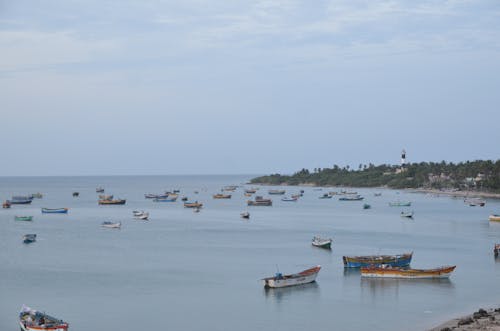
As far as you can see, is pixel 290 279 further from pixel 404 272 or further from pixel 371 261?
pixel 371 261

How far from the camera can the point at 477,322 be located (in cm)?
3136

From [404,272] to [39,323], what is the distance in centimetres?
2385

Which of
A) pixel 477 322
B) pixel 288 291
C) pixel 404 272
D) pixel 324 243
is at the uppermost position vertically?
pixel 324 243

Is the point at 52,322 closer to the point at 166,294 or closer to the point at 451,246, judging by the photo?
the point at 166,294

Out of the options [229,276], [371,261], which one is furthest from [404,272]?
[229,276]

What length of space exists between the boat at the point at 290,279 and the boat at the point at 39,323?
14243mm

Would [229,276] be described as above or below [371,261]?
below

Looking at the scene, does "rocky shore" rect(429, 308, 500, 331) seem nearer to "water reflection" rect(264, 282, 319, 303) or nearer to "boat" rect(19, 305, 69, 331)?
"water reflection" rect(264, 282, 319, 303)

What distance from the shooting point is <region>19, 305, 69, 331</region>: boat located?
2969cm

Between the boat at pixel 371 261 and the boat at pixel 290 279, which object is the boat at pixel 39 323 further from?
the boat at pixel 371 261

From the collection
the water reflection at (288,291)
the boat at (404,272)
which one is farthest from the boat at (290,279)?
the boat at (404,272)

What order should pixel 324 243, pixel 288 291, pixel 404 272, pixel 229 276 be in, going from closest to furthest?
pixel 288 291
pixel 404 272
pixel 229 276
pixel 324 243

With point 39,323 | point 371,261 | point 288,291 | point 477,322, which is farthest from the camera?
point 371,261

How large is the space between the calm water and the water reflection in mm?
113
